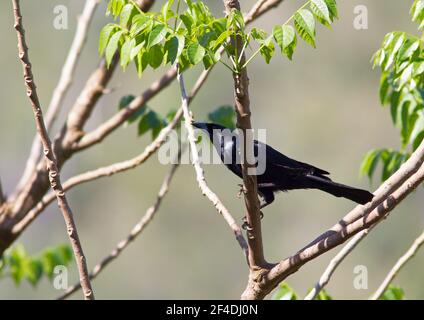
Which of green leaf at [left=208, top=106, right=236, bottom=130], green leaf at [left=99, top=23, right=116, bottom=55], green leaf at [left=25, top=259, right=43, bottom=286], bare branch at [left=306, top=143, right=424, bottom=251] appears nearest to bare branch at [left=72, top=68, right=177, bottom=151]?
green leaf at [left=208, top=106, right=236, bottom=130]

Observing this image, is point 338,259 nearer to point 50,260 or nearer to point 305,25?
point 305,25

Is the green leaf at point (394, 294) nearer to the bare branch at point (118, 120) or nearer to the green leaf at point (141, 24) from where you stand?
the bare branch at point (118, 120)

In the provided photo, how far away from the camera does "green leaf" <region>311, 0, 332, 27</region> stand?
380cm

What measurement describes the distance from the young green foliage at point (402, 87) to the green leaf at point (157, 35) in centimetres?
151

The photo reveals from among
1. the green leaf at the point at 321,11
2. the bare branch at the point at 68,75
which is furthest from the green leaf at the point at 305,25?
the bare branch at the point at 68,75

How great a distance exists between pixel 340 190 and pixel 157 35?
210cm

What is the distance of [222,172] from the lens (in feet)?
99.7

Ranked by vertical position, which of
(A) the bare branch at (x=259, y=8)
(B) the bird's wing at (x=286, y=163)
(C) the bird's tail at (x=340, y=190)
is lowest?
(C) the bird's tail at (x=340, y=190)

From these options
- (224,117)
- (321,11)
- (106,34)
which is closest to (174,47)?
(106,34)

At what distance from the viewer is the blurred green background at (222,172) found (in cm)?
3169

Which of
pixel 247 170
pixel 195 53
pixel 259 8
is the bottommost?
pixel 247 170

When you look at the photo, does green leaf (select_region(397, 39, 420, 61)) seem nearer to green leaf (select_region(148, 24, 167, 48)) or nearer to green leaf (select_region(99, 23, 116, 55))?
green leaf (select_region(148, 24, 167, 48))
